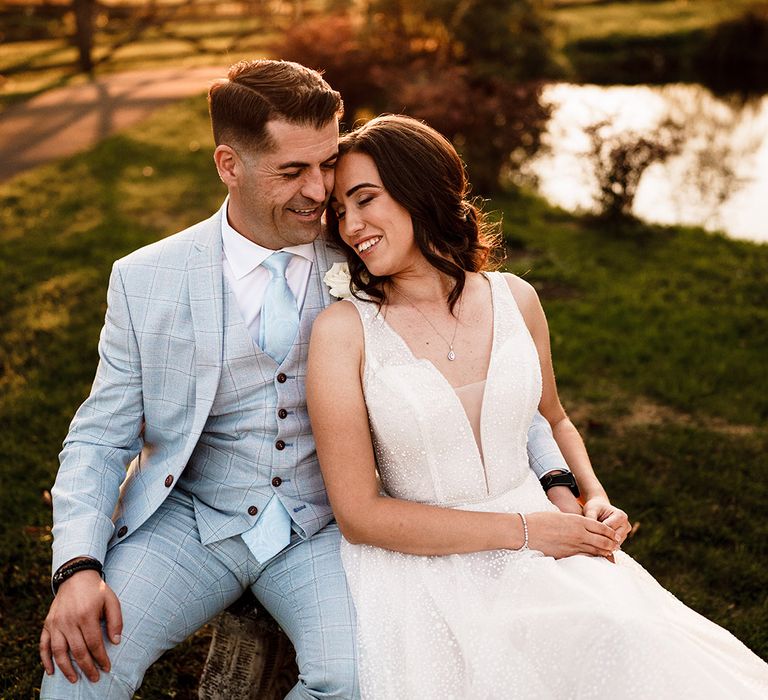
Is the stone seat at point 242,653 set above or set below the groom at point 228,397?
below

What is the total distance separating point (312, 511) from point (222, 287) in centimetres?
73

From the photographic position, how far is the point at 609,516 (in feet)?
8.45

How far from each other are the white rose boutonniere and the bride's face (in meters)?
0.09

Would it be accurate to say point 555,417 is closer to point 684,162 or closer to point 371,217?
point 371,217

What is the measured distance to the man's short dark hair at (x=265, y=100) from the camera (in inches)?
106

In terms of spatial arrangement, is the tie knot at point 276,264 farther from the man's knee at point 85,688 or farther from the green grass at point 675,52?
the green grass at point 675,52

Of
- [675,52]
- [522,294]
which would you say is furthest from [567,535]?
[675,52]

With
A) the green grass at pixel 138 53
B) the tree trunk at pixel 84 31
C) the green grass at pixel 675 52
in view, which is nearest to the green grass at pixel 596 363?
the green grass at pixel 138 53

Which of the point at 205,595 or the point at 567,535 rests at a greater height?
the point at 567,535

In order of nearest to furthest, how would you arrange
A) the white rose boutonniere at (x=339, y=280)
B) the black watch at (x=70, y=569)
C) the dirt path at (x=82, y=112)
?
1. the black watch at (x=70, y=569)
2. the white rose boutonniere at (x=339, y=280)
3. the dirt path at (x=82, y=112)

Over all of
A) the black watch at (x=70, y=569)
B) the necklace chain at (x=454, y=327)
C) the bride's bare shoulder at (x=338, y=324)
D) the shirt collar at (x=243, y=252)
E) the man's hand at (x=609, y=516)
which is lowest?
the man's hand at (x=609, y=516)

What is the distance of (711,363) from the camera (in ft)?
17.4

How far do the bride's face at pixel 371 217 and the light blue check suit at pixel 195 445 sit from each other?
0.79 feet

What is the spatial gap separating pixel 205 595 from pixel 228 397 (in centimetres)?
58
